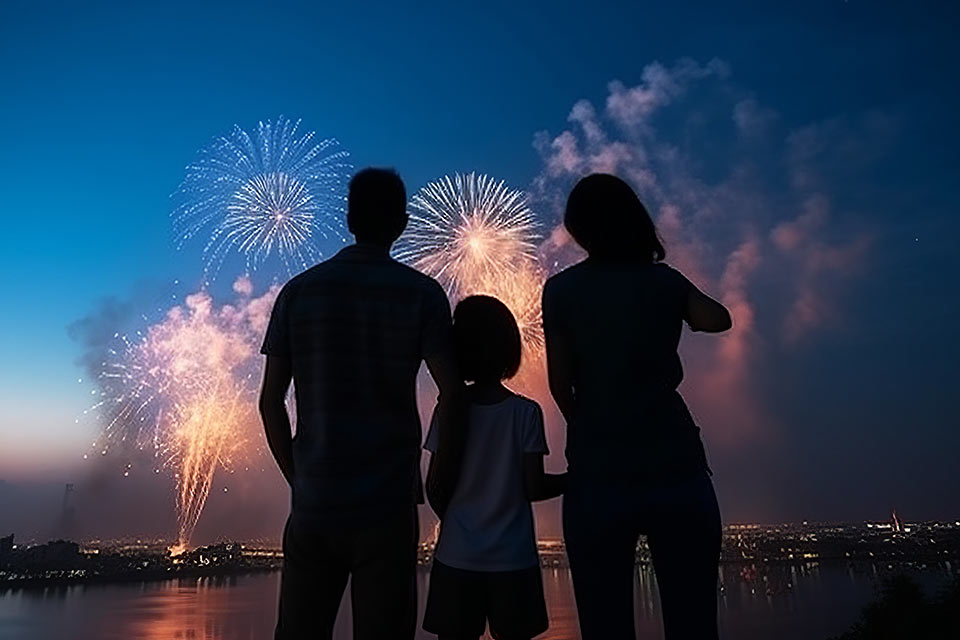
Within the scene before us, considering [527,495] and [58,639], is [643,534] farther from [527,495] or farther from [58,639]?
[58,639]

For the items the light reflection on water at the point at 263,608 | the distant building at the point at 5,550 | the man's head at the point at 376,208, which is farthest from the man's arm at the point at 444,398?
the distant building at the point at 5,550

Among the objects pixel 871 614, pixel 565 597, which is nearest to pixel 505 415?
pixel 871 614

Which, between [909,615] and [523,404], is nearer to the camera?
[523,404]

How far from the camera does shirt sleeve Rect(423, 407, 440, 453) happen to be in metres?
2.71

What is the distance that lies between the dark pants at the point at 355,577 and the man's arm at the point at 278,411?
Answer: 0.30 metres

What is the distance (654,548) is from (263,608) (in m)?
105

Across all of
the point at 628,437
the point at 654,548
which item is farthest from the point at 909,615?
the point at 628,437

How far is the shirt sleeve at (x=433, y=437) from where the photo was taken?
2.71 meters

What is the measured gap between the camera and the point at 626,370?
2.26 meters

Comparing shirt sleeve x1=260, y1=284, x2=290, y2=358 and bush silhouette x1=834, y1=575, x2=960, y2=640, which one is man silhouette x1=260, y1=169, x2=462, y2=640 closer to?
shirt sleeve x1=260, y1=284, x2=290, y2=358

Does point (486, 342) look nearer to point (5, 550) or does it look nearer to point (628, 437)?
point (628, 437)

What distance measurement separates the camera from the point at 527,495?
2.76m

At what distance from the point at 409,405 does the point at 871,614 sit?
32619 millimetres

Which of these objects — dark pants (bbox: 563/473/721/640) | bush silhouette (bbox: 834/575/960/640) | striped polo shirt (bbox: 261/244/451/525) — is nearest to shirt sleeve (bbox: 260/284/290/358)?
striped polo shirt (bbox: 261/244/451/525)
